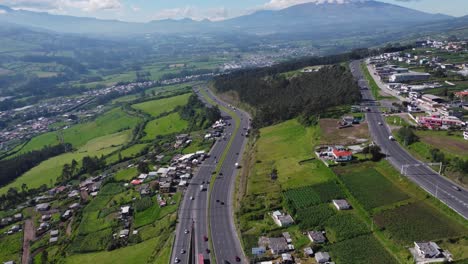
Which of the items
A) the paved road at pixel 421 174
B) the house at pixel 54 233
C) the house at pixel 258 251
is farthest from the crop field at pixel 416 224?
the house at pixel 54 233

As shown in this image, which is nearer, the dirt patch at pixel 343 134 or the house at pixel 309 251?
the house at pixel 309 251

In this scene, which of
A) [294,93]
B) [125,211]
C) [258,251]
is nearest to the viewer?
[258,251]

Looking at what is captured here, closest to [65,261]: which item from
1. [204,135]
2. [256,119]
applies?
[204,135]

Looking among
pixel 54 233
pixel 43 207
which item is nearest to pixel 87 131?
pixel 43 207

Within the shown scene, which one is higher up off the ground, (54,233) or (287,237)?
(287,237)

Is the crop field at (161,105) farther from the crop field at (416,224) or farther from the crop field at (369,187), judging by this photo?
the crop field at (416,224)

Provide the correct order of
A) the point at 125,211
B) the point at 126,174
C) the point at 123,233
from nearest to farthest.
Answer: the point at 123,233 → the point at 125,211 → the point at 126,174

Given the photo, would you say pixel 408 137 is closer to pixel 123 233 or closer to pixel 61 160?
pixel 123 233
